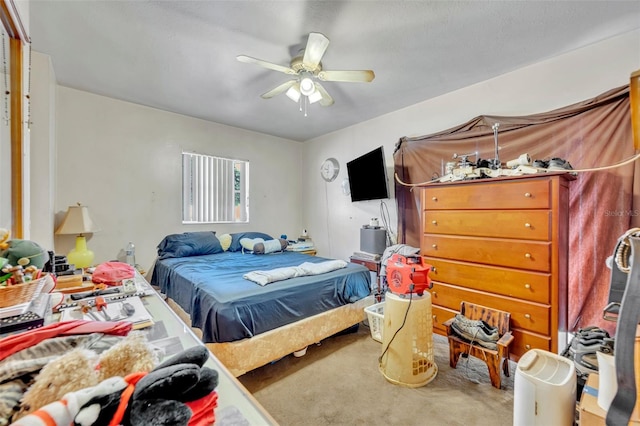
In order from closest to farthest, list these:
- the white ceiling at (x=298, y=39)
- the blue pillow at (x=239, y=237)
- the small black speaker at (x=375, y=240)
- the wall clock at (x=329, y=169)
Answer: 1. the white ceiling at (x=298, y=39)
2. the small black speaker at (x=375, y=240)
3. the blue pillow at (x=239, y=237)
4. the wall clock at (x=329, y=169)

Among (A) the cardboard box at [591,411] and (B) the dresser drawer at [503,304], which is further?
(B) the dresser drawer at [503,304]

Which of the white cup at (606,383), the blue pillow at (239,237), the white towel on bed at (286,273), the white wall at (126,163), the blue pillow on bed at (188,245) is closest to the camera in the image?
the white cup at (606,383)

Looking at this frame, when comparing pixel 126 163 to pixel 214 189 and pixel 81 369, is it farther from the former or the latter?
pixel 81 369

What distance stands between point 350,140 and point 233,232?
7.63 feet

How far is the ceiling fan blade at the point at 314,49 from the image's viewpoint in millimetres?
1765

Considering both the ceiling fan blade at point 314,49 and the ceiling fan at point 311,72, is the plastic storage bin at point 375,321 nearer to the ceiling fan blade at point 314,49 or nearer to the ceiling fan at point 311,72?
the ceiling fan at point 311,72

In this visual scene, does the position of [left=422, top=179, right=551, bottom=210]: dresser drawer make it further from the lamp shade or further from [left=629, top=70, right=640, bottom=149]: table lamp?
the lamp shade

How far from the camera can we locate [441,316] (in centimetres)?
235

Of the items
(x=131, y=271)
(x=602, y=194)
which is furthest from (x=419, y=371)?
(x=131, y=271)

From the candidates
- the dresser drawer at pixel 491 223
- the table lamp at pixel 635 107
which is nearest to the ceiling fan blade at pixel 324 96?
the dresser drawer at pixel 491 223

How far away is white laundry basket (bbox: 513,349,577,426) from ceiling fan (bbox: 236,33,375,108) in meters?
2.13

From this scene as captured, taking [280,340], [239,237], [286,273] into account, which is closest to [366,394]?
[280,340]

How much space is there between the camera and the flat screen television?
11.0ft

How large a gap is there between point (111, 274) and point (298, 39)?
6.98 feet
